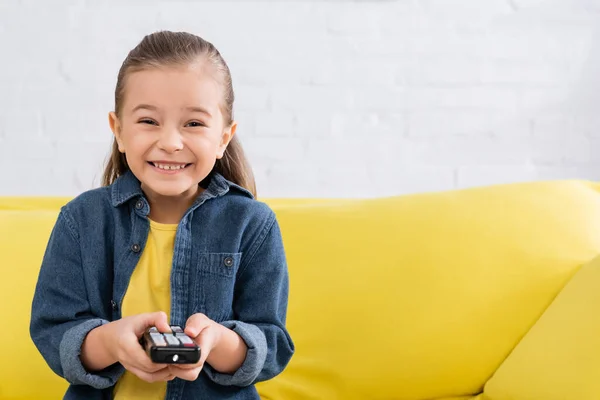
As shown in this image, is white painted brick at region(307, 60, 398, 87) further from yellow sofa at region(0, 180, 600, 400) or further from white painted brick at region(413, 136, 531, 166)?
yellow sofa at region(0, 180, 600, 400)

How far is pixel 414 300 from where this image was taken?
148cm

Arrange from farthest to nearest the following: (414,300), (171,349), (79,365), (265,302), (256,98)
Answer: (256,98) < (414,300) < (265,302) < (79,365) < (171,349)

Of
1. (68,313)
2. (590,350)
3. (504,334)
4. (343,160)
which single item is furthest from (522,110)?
(68,313)

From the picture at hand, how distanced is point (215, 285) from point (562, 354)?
0.56 m

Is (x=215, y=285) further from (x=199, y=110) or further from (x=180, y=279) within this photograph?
(x=199, y=110)

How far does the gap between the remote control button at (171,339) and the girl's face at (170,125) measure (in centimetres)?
24

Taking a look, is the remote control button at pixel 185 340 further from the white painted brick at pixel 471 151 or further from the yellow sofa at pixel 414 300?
the white painted brick at pixel 471 151

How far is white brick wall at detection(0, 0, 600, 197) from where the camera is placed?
6.82ft

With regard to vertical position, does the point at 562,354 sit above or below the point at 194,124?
below

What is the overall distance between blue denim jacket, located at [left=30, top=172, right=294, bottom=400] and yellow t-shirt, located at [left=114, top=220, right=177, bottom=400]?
0.01 m

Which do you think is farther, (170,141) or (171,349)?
(170,141)

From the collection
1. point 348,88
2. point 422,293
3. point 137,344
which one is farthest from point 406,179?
point 137,344

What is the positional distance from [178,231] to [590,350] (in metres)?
0.64

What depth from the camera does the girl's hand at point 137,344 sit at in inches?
39.1
